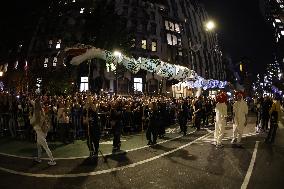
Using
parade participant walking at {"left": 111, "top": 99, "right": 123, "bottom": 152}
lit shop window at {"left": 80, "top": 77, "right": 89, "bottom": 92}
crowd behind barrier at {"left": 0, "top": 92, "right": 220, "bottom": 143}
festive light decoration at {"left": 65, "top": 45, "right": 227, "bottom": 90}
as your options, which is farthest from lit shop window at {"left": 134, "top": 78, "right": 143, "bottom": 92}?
Answer: parade participant walking at {"left": 111, "top": 99, "right": 123, "bottom": 152}

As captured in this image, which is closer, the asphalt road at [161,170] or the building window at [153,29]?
the asphalt road at [161,170]

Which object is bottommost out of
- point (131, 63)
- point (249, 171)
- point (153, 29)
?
point (249, 171)

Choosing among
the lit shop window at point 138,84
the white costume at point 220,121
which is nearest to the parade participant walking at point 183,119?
the white costume at point 220,121

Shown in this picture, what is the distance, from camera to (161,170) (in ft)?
31.3

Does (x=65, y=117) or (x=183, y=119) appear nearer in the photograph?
(x=65, y=117)

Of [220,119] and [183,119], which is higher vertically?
[220,119]

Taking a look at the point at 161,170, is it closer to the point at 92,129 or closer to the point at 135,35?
the point at 92,129

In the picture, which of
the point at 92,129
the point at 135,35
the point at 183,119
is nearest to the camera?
the point at 92,129

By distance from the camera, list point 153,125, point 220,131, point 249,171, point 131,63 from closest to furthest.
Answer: point 249,171 < point 220,131 < point 153,125 < point 131,63

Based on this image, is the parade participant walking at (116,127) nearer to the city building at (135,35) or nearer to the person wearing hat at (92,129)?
the person wearing hat at (92,129)

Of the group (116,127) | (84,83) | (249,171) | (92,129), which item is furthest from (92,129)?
(84,83)

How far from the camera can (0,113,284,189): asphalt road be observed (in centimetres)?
815

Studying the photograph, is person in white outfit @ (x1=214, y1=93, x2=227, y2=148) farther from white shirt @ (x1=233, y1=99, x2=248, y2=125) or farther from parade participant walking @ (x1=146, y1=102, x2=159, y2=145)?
parade participant walking @ (x1=146, y1=102, x2=159, y2=145)

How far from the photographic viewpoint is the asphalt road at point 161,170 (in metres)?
8.15
